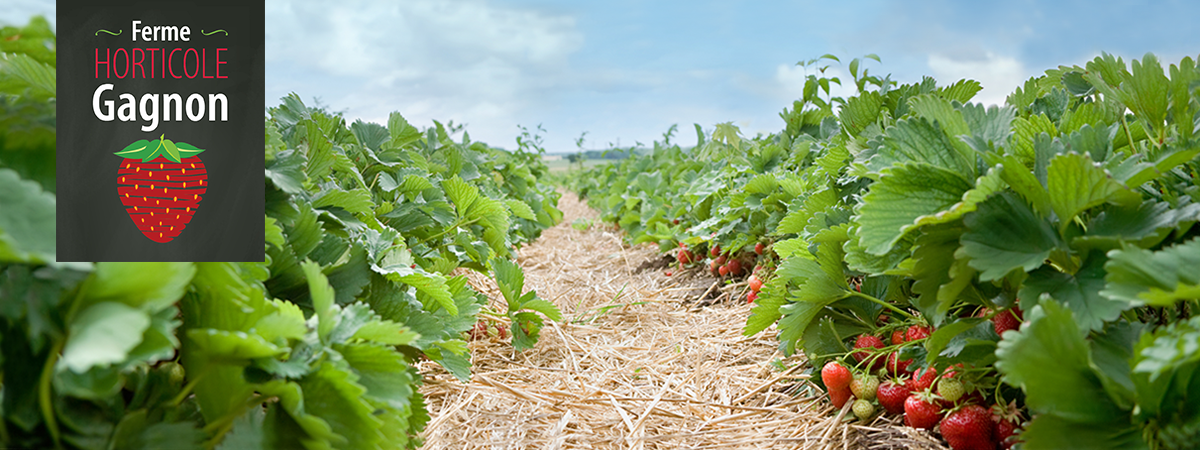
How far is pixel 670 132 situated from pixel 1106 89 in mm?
6751

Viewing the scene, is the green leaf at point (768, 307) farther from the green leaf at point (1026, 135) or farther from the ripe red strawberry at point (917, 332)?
the green leaf at point (1026, 135)

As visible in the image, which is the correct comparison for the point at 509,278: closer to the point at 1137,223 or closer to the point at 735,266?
the point at 735,266

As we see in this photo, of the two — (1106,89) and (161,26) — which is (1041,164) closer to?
(1106,89)

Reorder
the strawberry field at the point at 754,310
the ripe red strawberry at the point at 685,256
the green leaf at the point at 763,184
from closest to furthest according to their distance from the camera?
the strawberry field at the point at 754,310, the green leaf at the point at 763,184, the ripe red strawberry at the point at 685,256

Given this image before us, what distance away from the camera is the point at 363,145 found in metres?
2.33

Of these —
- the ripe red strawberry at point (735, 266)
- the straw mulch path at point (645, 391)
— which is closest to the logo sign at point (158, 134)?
the straw mulch path at point (645, 391)

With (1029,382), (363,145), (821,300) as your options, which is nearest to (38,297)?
(1029,382)

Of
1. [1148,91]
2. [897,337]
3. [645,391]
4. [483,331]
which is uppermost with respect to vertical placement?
[1148,91]

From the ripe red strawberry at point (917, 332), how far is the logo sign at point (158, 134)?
1.41 metres

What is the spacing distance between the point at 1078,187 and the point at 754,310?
0.90m

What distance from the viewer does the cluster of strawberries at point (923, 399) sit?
1.23m

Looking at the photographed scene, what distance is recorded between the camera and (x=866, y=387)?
1.55m

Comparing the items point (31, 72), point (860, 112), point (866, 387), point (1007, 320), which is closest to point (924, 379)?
point (866, 387)

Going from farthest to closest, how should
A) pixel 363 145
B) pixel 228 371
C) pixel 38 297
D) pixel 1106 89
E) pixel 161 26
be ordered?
1. pixel 363 145
2. pixel 1106 89
3. pixel 161 26
4. pixel 228 371
5. pixel 38 297
